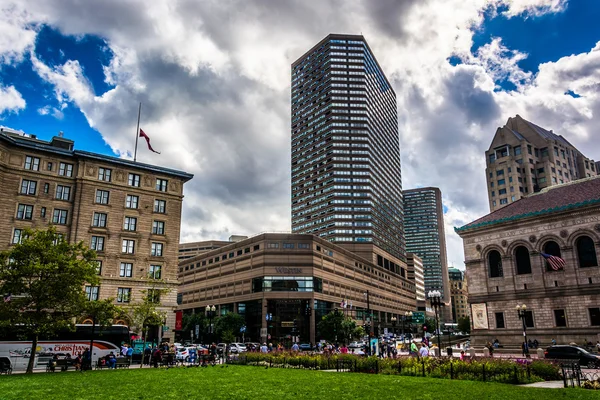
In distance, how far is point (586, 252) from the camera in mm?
47688

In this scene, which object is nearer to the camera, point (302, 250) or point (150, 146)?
point (150, 146)

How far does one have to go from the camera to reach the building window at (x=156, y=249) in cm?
5908

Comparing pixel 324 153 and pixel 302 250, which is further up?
pixel 324 153

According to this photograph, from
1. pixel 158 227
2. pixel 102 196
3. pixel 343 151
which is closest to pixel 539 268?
pixel 158 227

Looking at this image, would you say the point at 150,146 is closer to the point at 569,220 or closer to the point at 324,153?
the point at 569,220

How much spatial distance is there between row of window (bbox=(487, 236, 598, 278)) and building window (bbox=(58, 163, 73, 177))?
53557mm

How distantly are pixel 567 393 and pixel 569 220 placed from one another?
36976mm

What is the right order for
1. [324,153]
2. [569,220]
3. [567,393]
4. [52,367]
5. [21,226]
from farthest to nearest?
[324,153]
[21,226]
[569,220]
[52,367]
[567,393]

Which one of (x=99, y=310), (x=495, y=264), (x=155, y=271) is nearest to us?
(x=99, y=310)

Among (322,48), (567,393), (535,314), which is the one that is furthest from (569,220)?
(322,48)

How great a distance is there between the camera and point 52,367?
30.4 metres

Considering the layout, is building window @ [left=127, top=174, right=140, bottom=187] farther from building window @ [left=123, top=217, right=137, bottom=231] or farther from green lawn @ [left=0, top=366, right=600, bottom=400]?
green lawn @ [left=0, top=366, right=600, bottom=400]

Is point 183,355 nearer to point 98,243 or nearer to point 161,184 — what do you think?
point 98,243

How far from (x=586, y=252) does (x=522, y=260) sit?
6.60 meters
